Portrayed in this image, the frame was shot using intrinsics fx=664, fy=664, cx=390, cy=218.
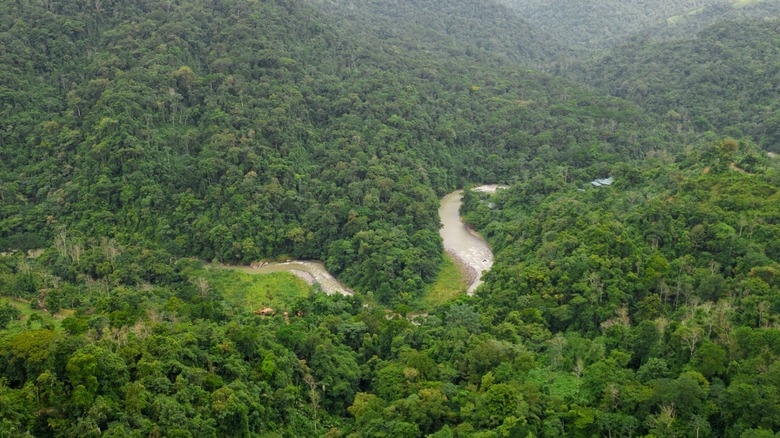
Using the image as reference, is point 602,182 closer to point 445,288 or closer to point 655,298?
point 445,288

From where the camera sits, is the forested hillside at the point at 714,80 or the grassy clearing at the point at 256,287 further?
the forested hillside at the point at 714,80

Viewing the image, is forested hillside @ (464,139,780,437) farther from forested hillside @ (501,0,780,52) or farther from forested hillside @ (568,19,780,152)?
forested hillside @ (501,0,780,52)

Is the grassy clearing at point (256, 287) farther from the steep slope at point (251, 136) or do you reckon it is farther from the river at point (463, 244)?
the river at point (463, 244)

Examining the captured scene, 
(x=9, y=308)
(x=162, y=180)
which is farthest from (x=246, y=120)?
(x=9, y=308)

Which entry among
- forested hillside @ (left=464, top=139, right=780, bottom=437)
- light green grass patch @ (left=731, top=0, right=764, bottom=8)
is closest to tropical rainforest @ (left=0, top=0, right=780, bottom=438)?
forested hillside @ (left=464, top=139, right=780, bottom=437)

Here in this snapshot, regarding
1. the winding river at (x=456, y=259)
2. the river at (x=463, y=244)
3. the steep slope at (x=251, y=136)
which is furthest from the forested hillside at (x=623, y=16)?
the winding river at (x=456, y=259)

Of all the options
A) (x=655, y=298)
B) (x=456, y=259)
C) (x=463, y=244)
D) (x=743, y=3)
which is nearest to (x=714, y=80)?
(x=463, y=244)
